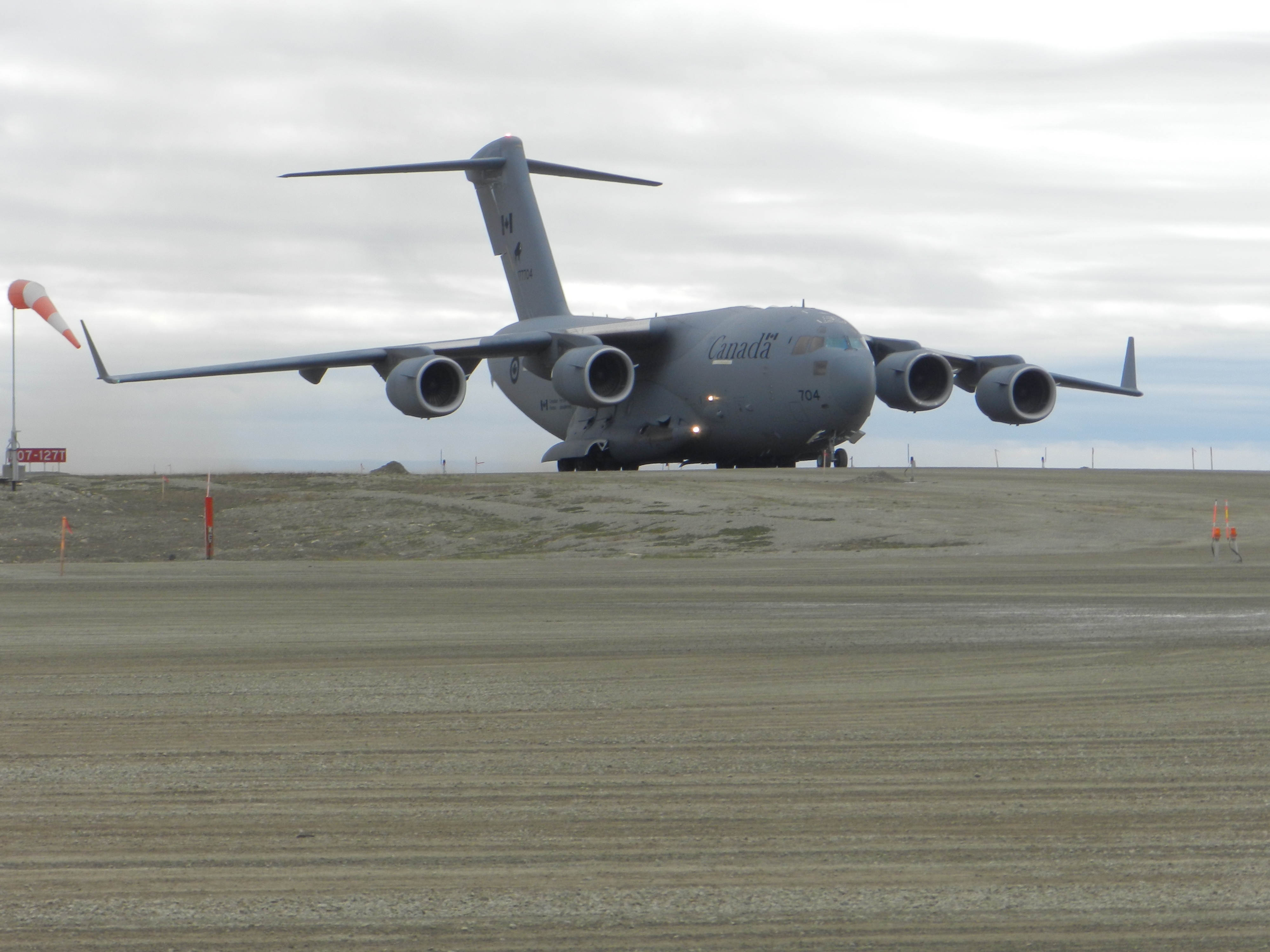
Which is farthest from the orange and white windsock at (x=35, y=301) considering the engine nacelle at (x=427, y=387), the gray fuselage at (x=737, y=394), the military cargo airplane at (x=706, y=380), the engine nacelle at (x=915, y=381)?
the engine nacelle at (x=915, y=381)

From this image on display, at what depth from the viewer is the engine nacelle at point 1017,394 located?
3481cm

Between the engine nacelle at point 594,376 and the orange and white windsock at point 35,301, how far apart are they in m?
10.7

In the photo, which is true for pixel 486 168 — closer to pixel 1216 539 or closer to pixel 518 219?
pixel 518 219

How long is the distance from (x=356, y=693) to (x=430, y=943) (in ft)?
14.1

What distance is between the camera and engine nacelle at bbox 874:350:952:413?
33781 mm

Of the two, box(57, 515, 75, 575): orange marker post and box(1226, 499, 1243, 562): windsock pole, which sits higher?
box(1226, 499, 1243, 562): windsock pole

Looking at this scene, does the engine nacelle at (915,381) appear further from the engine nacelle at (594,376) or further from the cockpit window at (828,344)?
the engine nacelle at (594,376)

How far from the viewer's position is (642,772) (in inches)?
230

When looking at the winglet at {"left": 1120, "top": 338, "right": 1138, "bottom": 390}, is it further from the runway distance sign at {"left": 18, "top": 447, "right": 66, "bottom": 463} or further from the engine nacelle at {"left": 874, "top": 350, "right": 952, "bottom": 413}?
the runway distance sign at {"left": 18, "top": 447, "right": 66, "bottom": 463}

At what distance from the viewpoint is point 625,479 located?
27875 mm

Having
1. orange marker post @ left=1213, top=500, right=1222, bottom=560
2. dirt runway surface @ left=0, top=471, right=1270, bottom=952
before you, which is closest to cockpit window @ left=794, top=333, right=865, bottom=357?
orange marker post @ left=1213, top=500, right=1222, bottom=560

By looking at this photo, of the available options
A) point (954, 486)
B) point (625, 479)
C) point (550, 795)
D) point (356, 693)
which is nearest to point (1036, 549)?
point (954, 486)

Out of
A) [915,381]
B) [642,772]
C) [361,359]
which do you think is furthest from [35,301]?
[642,772]

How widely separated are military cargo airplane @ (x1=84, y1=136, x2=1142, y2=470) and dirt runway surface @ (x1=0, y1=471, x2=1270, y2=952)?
1846 centimetres
